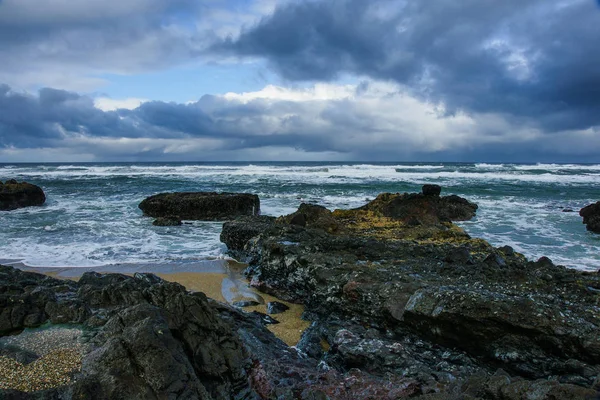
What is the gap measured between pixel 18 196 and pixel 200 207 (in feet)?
31.6

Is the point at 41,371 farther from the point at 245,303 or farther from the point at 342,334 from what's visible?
the point at 245,303

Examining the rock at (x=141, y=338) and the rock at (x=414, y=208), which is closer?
the rock at (x=141, y=338)

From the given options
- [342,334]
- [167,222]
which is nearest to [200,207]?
[167,222]

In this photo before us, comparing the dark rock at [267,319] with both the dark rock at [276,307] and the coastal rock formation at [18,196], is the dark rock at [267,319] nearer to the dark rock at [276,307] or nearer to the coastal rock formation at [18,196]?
the dark rock at [276,307]

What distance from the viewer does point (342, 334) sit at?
422 cm

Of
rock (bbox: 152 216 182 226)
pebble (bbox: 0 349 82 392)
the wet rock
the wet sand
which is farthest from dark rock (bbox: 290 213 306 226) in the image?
pebble (bbox: 0 349 82 392)

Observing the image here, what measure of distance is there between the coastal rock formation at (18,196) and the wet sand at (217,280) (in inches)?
445

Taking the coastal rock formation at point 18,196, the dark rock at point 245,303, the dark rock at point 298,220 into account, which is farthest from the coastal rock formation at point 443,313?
the coastal rock formation at point 18,196

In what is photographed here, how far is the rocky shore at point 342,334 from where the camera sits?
257cm

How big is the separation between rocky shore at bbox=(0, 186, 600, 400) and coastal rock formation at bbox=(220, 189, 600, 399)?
0.05 ft

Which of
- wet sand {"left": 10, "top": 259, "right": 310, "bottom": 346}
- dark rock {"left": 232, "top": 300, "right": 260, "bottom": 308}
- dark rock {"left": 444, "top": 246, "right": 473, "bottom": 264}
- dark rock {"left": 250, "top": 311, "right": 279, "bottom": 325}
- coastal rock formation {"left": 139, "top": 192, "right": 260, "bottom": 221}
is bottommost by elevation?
wet sand {"left": 10, "top": 259, "right": 310, "bottom": 346}

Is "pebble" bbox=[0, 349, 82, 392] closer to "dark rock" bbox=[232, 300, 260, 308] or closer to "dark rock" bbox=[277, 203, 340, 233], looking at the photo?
"dark rock" bbox=[232, 300, 260, 308]

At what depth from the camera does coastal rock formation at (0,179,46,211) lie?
17.6 meters

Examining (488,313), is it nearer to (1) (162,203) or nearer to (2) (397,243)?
(2) (397,243)
